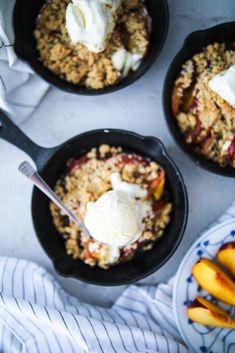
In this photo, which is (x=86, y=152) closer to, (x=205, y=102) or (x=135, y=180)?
(x=135, y=180)

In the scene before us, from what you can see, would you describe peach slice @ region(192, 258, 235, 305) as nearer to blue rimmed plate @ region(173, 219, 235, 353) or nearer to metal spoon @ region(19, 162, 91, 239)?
blue rimmed plate @ region(173, 219, 235, 353)

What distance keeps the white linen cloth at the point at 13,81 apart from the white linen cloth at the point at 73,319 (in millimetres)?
454

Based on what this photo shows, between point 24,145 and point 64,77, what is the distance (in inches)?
9.1

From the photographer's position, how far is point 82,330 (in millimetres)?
1484

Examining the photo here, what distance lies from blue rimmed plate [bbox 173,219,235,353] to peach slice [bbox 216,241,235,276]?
0.02 metres

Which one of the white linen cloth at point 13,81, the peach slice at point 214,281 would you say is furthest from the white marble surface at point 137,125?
the peach slice at point 214,281

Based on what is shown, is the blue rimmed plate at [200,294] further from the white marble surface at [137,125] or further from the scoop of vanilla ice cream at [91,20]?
the scoop of vanilla ice cream at [91,20]

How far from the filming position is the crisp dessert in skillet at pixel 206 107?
4.82 feet

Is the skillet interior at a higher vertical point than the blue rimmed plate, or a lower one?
higher

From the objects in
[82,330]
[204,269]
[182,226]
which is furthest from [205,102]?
[82,330]

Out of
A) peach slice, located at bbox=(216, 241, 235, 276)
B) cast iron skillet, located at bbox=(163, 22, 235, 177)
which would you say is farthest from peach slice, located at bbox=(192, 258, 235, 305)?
cast iron skillet, located at bbox=(163, 22, 235, 177)

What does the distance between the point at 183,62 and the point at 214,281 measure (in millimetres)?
607

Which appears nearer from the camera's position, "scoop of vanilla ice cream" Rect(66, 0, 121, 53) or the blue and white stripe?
"scoop of vanilla ice cream" Rect(66, 0, 121, 53)

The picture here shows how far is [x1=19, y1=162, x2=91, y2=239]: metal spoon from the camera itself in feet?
4.59
